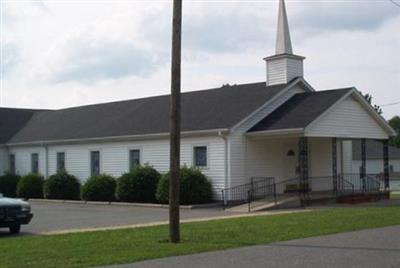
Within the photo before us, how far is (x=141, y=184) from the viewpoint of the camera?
31.4 metres

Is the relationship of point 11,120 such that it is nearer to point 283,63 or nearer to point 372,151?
point 283,63

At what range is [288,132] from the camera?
90.7 ft

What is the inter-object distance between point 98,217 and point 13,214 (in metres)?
6.00

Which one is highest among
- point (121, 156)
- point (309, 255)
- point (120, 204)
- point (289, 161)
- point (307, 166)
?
point (121, 156)

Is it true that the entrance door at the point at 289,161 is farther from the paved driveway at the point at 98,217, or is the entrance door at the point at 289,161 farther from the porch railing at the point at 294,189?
the paved driveway at the point at 98,217

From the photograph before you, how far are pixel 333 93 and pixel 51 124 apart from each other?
20.9 meters

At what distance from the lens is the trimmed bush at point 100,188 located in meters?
33.7

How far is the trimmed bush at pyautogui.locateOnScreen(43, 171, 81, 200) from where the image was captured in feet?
122


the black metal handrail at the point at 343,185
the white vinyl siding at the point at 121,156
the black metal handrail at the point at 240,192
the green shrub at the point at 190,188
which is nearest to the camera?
the green shrub at the point at 190,188

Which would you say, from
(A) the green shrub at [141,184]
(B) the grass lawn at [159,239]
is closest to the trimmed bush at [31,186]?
(A) the green shrub at [141,184]

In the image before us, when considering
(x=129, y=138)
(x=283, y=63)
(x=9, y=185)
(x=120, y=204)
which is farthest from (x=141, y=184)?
(x=9, y=185)

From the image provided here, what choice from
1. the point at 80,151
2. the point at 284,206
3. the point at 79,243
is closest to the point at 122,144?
the point at 80,151

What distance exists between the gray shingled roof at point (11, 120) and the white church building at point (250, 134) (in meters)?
6.99

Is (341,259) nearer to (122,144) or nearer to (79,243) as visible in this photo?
(79,243)
